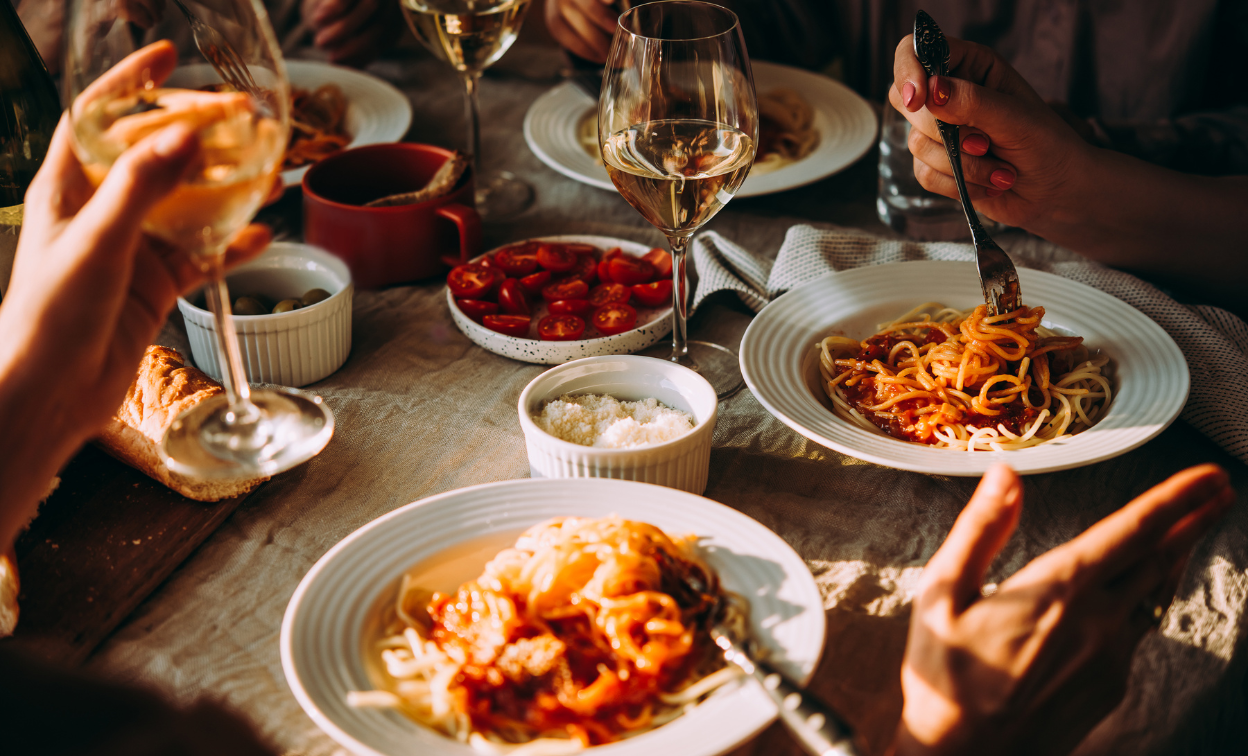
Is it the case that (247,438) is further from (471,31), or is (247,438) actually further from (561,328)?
(471,31)

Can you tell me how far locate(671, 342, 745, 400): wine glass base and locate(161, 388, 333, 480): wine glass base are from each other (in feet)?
2.36

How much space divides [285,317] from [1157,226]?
1610 mm

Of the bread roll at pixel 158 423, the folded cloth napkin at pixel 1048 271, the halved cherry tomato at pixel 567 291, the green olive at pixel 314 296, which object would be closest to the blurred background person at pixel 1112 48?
the folded cloth napkin at pixel 1048 271

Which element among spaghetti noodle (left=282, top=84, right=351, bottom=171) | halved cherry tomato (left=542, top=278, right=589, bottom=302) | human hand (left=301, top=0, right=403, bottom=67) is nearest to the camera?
halved cherry tomato (left=542, top=278, right=589, bottom=302)

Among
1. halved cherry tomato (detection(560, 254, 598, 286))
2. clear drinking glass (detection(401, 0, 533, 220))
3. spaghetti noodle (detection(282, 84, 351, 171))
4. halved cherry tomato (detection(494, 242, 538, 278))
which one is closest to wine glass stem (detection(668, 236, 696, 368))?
halved cherry tomato (detection(560, 254, 598, 286))

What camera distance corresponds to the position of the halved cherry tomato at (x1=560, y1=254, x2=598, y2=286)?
1757 millimetres

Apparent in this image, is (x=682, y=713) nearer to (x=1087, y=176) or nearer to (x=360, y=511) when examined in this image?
(x=360, y=511)

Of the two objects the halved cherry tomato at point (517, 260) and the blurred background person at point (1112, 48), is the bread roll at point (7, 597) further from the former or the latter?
the blurred background person at point (1112, 48)

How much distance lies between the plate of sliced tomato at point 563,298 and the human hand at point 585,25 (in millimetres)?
782

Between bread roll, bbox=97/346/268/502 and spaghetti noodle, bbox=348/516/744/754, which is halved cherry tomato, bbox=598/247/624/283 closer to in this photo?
bread roll, bbox=97/346/268/502

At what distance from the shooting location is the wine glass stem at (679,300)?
55.6 inches

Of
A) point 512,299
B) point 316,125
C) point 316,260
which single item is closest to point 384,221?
point 316,260

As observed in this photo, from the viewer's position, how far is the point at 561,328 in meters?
1.62

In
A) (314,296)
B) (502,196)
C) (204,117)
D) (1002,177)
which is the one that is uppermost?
(204,117)
